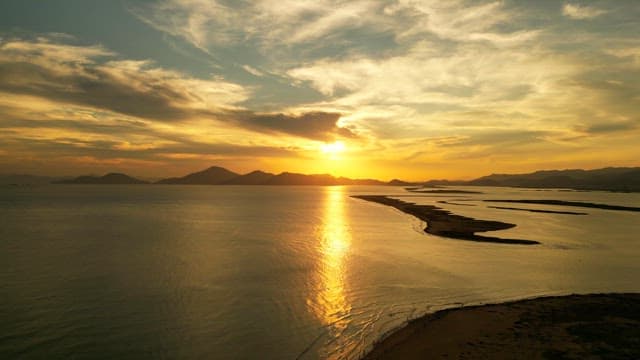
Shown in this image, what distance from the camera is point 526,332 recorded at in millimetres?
17812

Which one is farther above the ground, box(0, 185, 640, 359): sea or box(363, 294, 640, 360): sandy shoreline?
box(363, 294, 640, 360): sandy shoreline

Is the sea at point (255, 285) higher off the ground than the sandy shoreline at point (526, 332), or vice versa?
the sandy shoreline at point (526, 332)

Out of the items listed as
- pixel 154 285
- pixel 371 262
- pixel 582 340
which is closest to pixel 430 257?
pixel 371 262

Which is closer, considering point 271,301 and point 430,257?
point 271,301

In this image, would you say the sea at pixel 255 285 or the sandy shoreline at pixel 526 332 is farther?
the sea at pixel 255 285

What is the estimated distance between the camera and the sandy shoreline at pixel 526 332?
1560cm

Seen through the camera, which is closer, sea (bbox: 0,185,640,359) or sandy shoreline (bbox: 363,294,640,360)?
sandy shoreline (bbox: 363,294,640,360)

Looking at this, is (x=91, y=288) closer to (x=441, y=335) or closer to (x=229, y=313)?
(x=229, y=313)

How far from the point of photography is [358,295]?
26.2 meters

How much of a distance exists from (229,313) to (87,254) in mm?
25032

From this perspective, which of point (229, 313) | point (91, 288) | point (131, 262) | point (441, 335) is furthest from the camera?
point (131, 262)

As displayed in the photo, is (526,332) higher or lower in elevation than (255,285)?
higher

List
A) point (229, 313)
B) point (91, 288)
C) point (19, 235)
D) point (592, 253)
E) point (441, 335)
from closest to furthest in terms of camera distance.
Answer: point (441, 335), point (229, 313), point (91, 288), point (592, 253), point (19, 235)

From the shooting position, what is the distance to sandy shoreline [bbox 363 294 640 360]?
15602 mm
